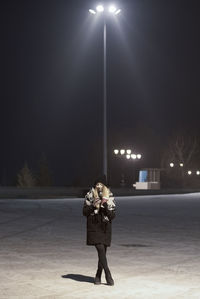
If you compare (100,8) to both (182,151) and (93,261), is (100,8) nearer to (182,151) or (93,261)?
(93,261)

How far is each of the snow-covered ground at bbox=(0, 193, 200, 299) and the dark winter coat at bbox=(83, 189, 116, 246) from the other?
708mm

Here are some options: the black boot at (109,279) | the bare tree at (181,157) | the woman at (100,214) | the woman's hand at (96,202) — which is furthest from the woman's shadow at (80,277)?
the bare tree at (181,157)

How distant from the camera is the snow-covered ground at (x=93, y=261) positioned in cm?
840

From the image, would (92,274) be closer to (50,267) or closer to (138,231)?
(50,267)

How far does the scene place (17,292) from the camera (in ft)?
27.0

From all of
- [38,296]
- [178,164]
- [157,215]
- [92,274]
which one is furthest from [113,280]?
[178,164]

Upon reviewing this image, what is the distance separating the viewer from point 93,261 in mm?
11141

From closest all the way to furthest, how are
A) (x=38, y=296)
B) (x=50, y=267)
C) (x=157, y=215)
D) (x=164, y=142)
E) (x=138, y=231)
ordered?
1. (x=38, y=296)
2. (x=50, y=267)
3. (x=138, y=231)
4. (x=157, y=215)
5. (x=164, y=142)

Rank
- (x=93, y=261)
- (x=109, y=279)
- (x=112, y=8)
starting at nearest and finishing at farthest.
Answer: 1. (x=109, y=279)
2. (x=93, y=261)
3. (x=112, y=8)

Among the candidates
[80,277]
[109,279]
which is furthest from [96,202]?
[80,277]

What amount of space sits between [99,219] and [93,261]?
290cm

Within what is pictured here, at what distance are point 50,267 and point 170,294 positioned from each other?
2.89m

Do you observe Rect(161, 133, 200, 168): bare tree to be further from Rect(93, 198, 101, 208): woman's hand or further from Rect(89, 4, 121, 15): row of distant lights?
Rect(93, 198, 101, 208): woman's hand

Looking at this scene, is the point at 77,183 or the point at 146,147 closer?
the point at 77,183
